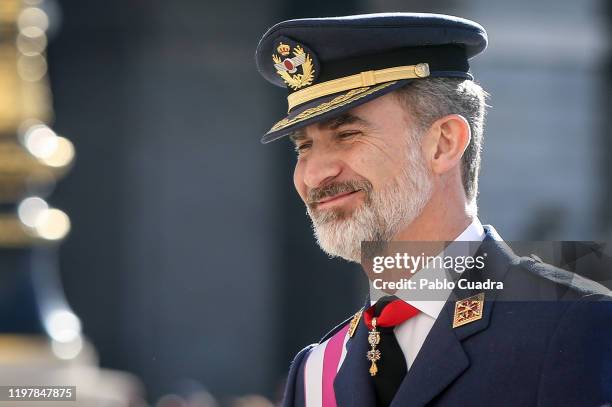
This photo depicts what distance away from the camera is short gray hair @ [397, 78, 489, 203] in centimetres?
327

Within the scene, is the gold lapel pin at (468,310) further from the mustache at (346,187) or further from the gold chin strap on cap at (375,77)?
the gold chin strap on cap at (375,77)

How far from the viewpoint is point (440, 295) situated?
317 cm

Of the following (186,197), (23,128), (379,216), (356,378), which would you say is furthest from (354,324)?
(186,197)

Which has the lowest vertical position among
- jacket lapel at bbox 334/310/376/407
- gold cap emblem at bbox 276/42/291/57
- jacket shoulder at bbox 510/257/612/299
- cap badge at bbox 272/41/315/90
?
jacket lapel at bbox 334/310/376/407

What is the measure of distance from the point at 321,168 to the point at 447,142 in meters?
0.29

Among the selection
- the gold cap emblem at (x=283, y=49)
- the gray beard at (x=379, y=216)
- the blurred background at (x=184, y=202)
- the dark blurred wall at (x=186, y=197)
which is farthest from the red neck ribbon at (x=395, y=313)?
the dark blurred wall at (x=186, y=197)

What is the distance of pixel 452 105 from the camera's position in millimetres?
3301

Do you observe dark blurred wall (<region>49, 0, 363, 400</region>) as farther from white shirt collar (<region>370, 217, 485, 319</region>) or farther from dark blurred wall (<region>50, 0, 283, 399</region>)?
white shirt collar (<region>370, 217, 485, 319</region>)

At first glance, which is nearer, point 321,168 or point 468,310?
point 468,310

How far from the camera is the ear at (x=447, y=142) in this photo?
3262 mm

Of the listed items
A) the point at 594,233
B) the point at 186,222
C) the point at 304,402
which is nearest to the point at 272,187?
the point at 186,222

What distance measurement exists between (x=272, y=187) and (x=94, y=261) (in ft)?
4.61

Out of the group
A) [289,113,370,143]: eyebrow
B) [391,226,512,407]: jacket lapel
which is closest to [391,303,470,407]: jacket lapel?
[391,226,512,407]: jacket lapel

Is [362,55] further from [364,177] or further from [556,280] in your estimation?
[556,280]
